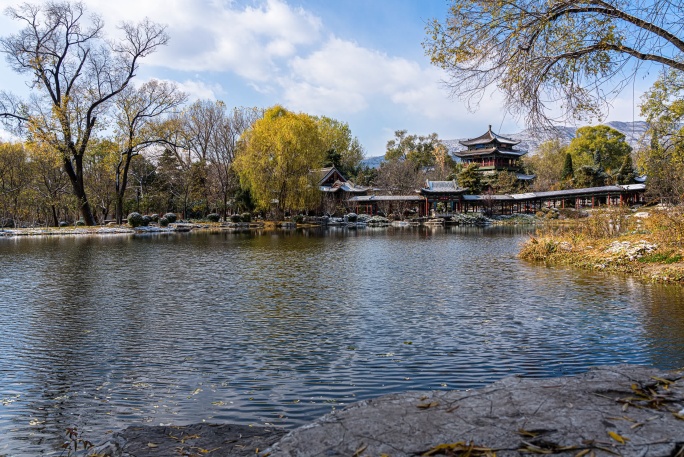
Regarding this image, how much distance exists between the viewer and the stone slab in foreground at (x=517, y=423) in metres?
2.57

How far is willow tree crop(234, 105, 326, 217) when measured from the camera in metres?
45.2

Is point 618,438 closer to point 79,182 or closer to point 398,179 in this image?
point 79,182

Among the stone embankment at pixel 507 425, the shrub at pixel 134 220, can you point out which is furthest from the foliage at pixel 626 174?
the stone embankment at pixel 507 425

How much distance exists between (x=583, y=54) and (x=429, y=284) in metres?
6.47

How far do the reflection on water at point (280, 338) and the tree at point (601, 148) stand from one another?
62.5 m

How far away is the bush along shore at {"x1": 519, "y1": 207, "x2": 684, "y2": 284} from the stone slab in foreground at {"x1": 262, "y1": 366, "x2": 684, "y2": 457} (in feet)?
36.6

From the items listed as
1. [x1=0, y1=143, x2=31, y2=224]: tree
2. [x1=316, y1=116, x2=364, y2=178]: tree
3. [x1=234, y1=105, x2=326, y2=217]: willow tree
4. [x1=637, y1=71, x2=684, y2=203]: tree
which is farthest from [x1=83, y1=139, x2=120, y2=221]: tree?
[x1=637, y1=71, x2=684, y2=203]: tree

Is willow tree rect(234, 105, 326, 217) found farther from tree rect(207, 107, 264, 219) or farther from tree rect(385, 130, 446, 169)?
tree rect(385, 130, 446, 169)

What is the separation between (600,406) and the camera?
301 cm

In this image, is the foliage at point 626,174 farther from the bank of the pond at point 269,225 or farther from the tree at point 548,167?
the bank of the pond at point 269,225

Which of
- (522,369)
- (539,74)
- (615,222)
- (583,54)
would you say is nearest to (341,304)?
(522,369)

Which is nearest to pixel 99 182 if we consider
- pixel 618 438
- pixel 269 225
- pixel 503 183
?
pixel 269 225

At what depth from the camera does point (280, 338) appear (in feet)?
24.7

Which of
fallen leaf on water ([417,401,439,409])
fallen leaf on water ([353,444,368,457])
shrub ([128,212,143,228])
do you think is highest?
shrub ([128,212,143,228])
